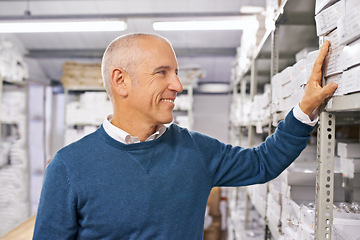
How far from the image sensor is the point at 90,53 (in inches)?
234

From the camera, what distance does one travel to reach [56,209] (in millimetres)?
1188

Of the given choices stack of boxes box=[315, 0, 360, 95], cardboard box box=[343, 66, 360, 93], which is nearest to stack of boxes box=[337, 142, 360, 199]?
stack of boxes box=[315, 0, 360, 95]

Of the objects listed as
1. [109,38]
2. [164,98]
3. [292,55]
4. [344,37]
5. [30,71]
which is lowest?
[164,98]

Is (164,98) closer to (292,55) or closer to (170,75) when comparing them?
(170,75)

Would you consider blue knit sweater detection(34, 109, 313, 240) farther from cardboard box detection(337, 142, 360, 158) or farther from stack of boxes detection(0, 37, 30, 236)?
stack of boxes detection(0, 37, 30, 236)

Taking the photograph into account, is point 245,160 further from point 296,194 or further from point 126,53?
point 126,53

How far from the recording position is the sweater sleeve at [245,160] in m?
1.30

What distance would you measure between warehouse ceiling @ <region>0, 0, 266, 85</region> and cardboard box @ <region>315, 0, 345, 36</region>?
3719mm

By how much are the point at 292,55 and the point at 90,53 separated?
14.5 feet

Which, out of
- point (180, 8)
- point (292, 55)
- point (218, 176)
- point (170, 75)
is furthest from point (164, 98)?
point (180, 8)

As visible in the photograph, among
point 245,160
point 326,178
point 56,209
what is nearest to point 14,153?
point 56,209

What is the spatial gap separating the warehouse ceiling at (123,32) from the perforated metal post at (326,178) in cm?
386

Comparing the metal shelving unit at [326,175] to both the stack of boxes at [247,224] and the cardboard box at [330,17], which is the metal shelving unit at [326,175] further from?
the stack of boxes at [247,224]

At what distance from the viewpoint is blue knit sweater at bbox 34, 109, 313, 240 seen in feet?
3.91
